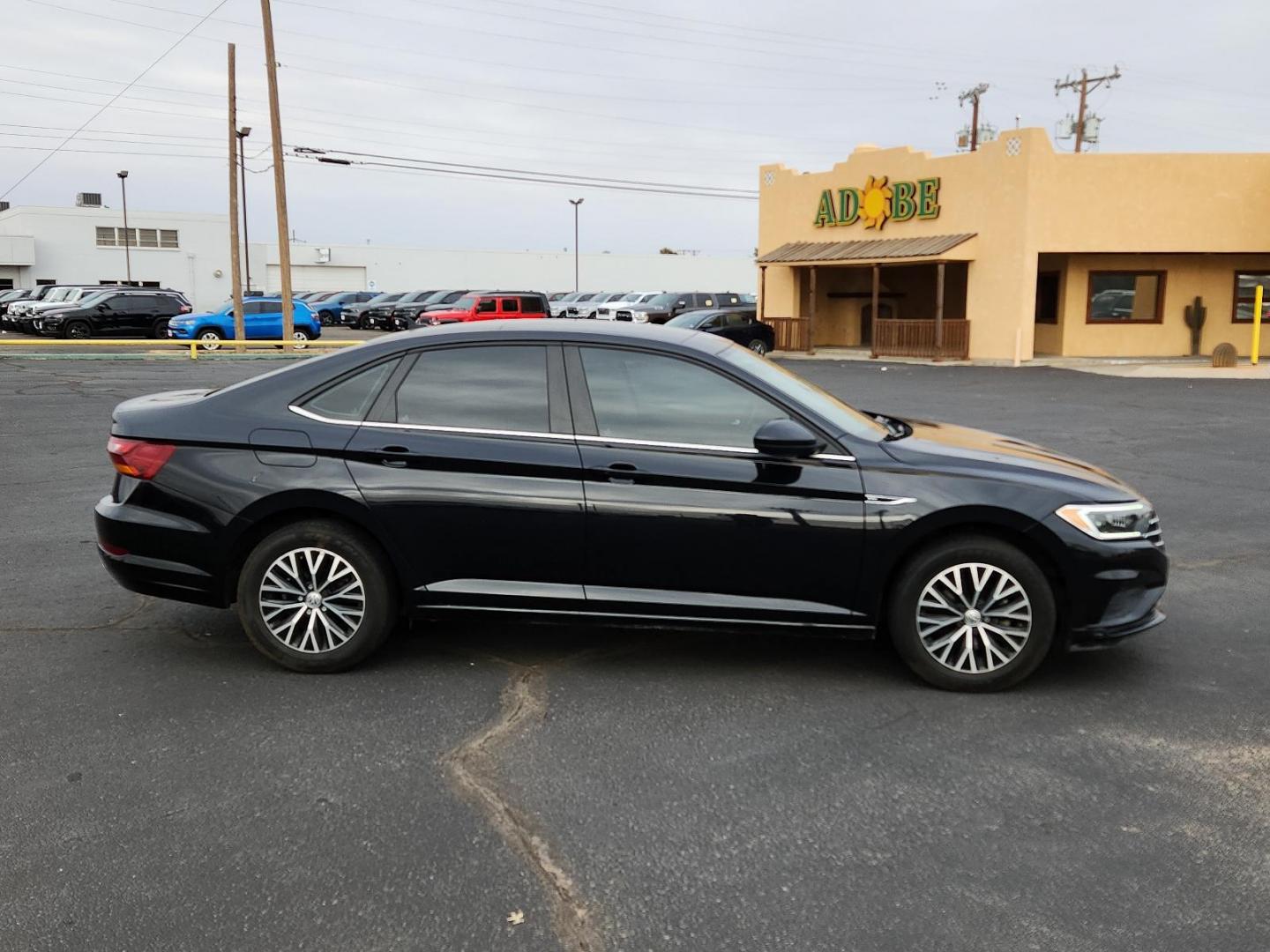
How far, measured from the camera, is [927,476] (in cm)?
467

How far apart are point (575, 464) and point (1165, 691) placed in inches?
111

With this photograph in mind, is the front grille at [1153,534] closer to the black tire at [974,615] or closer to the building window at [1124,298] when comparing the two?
the black tire at [974,615]

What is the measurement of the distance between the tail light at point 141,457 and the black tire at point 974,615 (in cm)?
337

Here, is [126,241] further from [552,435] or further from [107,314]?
[552,435]

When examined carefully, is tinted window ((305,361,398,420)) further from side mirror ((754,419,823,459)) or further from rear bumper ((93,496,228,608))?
side mirror ((754,419,823,459))

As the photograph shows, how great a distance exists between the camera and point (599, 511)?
4715 millimetres

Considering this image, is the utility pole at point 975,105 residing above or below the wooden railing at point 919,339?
above

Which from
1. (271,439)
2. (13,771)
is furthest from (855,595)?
(13,771)

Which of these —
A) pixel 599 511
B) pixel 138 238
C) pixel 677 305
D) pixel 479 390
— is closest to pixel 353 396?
pixel 479 390

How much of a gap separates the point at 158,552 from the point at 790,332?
1119 inches

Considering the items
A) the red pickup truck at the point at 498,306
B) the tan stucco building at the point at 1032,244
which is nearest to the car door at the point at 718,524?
the tan stucco building at the point at 1032,244

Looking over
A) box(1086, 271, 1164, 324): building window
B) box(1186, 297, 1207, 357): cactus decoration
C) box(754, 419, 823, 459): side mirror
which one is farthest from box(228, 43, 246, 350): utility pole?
box(754, 419, 823, 459): side mirror

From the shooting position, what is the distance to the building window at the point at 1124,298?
2783 centimetres

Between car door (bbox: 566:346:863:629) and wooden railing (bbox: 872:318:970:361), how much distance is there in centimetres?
2431
